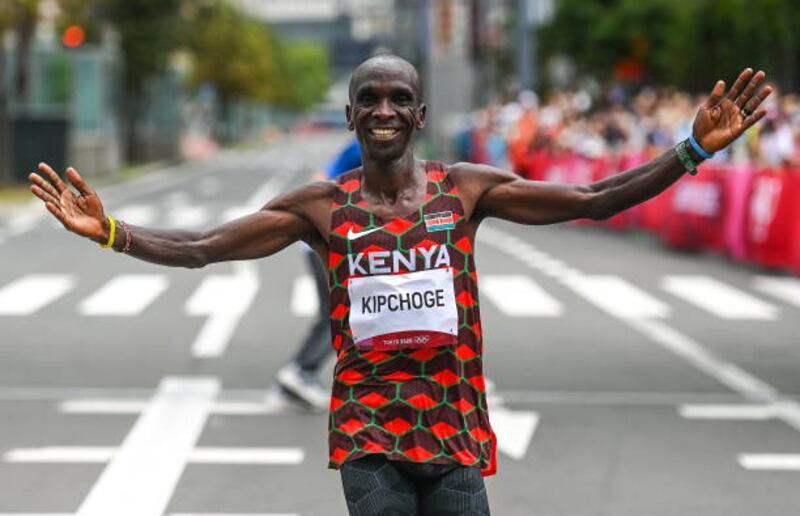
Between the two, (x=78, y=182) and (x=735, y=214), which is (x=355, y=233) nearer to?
(x=78, y=182)

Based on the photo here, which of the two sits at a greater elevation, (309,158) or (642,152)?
(642,152)

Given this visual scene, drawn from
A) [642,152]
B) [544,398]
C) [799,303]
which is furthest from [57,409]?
[642,152]

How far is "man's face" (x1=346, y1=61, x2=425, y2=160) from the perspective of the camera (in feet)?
13.8

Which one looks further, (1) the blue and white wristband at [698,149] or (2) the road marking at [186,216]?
(2) the road marking at [186,216]

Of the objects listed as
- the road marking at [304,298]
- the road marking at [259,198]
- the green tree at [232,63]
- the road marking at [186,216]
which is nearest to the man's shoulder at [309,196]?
the road marking at [304,298]

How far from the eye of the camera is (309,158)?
230ft

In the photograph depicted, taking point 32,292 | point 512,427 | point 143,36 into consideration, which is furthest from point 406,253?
point 143,36

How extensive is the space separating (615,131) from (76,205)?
24742 mm

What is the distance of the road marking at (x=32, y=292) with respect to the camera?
14.6m

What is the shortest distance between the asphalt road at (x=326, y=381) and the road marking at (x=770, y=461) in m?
0.02

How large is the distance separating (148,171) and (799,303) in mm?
36246

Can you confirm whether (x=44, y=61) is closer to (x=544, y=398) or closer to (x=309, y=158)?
(x=309, y=158)

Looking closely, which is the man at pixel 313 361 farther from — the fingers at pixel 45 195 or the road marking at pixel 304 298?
the fingers at pixel 45 195

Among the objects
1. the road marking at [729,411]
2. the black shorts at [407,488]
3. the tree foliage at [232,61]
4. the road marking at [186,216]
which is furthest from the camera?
the tree foliage at [232,61]
